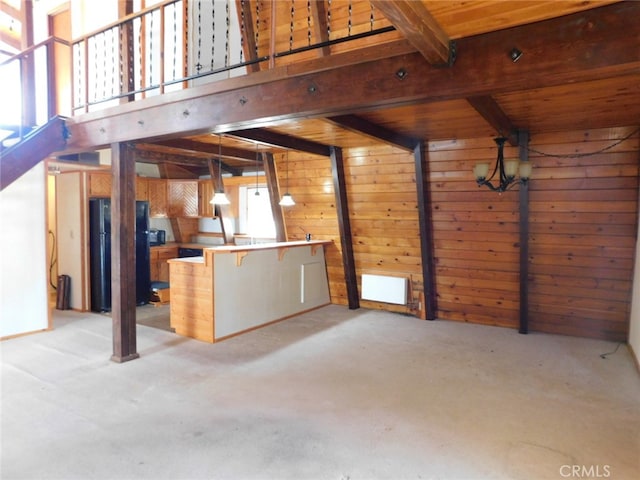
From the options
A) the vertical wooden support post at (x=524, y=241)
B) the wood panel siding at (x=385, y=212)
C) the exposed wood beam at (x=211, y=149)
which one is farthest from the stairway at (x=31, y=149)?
the vertical wooden support post at (x=524, y=241)

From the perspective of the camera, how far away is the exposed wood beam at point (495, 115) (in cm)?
295

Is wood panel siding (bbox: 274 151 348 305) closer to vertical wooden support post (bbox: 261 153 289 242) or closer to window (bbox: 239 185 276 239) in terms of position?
vertical wooden support post (bbox: 261 153 289 242)

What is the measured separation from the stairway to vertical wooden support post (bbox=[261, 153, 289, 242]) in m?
2.44

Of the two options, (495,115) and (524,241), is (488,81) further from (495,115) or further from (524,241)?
Answer: (524,241)

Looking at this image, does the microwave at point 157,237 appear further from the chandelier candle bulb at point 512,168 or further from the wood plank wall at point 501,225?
the chandelier candle bulb at point 512,168

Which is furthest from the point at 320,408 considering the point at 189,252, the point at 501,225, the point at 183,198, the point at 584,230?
the point at 183,198

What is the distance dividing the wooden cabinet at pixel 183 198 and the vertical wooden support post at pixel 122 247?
3178mm

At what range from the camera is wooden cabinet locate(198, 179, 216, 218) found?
6973 mm

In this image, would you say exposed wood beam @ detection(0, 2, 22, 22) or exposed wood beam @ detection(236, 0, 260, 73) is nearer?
exposed wood beam @ detection(236, 0, 260, 73)

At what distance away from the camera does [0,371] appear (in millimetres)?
3529

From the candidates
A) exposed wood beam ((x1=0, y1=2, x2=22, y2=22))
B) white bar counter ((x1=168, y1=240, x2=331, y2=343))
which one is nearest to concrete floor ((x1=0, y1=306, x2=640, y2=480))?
white bar counter ((x1=168, y1=240, x2=331, y2=343))

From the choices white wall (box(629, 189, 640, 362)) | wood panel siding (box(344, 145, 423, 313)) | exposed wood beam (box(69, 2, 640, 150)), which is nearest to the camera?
exposed wood beam (box(69, 2, 640, 150))

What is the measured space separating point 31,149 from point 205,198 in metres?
3.22

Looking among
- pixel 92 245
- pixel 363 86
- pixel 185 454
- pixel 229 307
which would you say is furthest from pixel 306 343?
pixel 92 245
